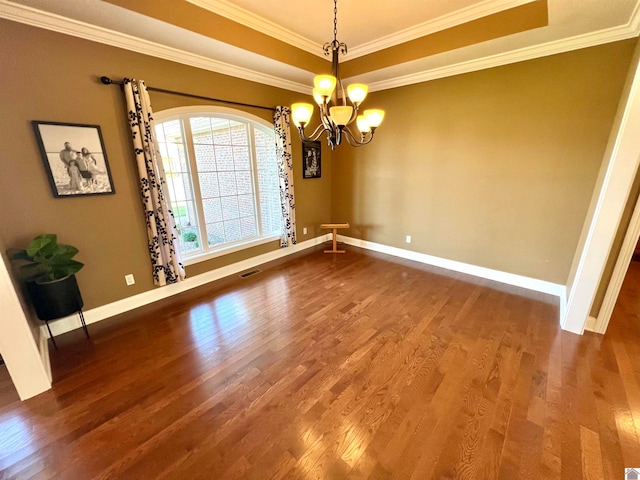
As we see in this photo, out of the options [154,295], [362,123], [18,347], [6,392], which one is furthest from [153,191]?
[362,123]

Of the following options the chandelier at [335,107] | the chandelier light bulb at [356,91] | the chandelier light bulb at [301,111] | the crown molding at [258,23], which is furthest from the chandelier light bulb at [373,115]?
the crown molding at [258,23]

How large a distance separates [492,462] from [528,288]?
2.64 meters

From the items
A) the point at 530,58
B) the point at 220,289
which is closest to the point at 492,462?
the point at 220,289

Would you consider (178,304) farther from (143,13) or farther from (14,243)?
(143,13)

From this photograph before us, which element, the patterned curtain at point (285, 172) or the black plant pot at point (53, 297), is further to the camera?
the patterned curtain at point (285, 172)

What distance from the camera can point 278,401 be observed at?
5.87 ft

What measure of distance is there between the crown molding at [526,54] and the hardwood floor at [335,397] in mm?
2710

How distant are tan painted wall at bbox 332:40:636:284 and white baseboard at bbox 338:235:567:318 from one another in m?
0.08

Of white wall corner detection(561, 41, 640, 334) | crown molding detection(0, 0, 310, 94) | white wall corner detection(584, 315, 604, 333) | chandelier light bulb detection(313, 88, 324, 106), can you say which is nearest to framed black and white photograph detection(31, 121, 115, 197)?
crown molding detection(0, 0, 310, 94)

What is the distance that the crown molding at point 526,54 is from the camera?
237 cm

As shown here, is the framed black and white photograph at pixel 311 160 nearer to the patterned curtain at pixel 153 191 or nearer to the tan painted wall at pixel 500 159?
the tan painted wall at pixel 500 159

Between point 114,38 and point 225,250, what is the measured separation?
2.48 m

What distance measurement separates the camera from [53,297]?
2139 millimetres

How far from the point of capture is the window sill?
11.1 ft
